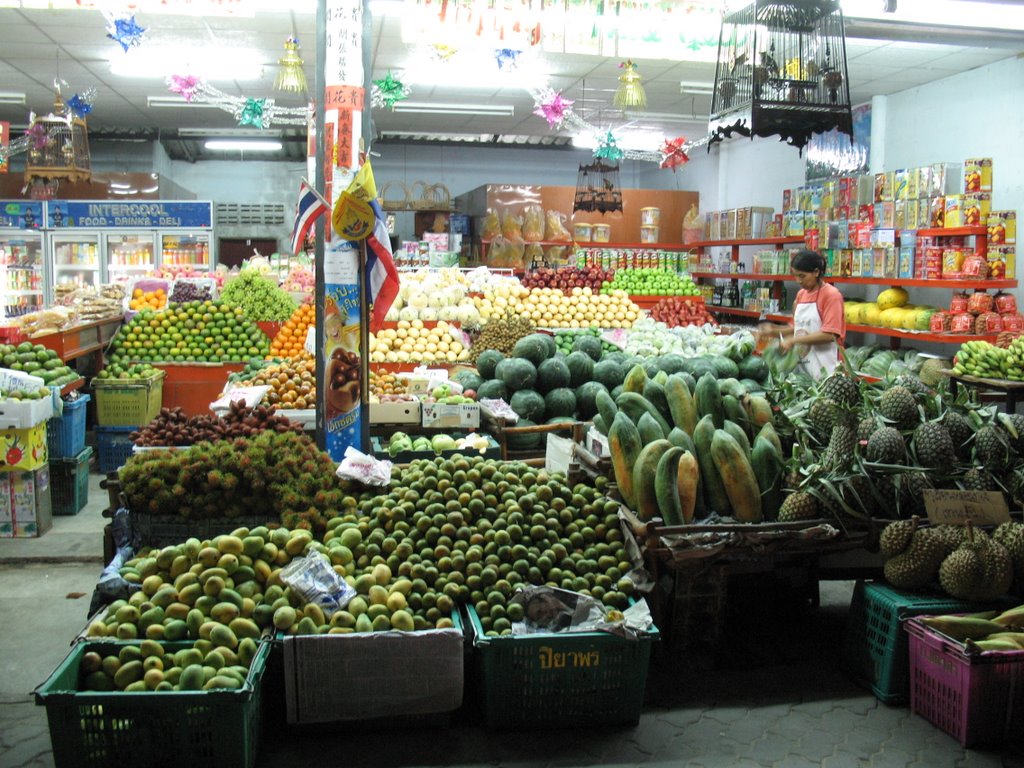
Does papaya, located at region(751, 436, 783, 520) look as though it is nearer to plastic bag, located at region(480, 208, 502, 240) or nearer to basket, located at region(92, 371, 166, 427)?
basket, located at region(92, 371, 166, 427)

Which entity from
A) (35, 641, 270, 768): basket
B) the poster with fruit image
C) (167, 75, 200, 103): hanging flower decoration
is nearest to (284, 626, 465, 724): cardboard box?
(35, 641, 270, 768): basket

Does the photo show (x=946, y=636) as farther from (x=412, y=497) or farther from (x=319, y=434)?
(x=319, y=434)

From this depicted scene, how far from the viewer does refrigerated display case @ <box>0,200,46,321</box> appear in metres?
12.3

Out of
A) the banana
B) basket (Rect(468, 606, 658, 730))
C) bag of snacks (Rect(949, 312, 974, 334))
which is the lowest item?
basket (Rect(468, 606, 658, 730))

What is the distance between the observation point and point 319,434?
4332 mm

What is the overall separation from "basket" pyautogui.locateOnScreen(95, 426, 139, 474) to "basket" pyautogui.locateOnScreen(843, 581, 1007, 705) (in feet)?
18.1

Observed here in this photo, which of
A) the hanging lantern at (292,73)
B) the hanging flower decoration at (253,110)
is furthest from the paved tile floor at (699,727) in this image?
the hanging flower decoration at (253,110)

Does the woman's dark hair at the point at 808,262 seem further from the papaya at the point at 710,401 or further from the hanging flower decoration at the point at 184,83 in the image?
the hanging flower decoration at the point at 184,83

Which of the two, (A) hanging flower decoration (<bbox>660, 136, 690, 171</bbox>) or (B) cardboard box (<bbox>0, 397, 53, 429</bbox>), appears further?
(A) hanging flower decoration (<bbox>660, 136, 690, 171</bbox>)

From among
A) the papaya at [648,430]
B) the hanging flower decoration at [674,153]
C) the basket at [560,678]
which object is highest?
the hanging flower decoration at [674,153]

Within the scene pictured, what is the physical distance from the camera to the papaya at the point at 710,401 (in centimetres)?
412

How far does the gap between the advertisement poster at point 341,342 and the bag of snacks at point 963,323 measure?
5515mm

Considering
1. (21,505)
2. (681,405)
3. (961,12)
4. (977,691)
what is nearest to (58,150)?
(21,505)

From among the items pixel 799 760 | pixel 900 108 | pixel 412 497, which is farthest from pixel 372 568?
pixel 900 108
